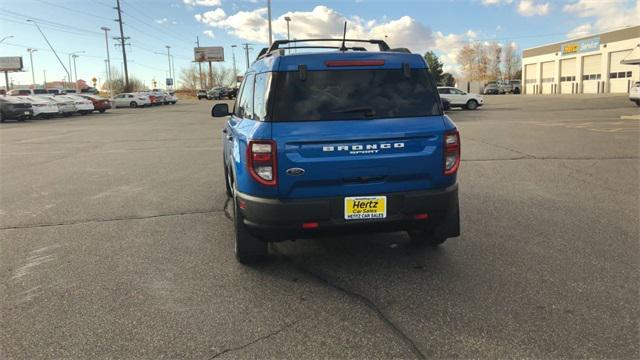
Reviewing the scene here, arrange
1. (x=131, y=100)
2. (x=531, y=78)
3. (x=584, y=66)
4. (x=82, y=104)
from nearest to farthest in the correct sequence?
(x=82, y=104), (x=131, y=100), (x=584, y=66), (x=531, y=78)

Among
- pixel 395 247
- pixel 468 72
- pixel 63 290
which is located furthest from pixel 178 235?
pixel 468 72

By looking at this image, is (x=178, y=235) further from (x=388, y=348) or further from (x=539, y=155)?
(x=539, y=155)

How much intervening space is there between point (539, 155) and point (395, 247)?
715 centimetres

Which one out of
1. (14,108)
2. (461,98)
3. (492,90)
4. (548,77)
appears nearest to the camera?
(14,108)

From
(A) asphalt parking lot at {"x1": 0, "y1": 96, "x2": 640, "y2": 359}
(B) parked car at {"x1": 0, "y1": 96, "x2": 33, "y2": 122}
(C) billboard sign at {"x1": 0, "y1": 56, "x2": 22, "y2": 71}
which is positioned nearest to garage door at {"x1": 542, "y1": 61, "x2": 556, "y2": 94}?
(B) parked car at {"x1": 0, "y1": 96, "x2": 33, "y2": 122}

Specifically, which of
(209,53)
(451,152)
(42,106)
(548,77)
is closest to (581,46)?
(548,77)

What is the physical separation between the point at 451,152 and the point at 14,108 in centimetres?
3147

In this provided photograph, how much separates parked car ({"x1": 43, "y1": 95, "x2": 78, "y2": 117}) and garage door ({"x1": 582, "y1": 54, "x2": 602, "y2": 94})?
5078 centimetres

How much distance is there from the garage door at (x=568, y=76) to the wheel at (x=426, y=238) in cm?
6141

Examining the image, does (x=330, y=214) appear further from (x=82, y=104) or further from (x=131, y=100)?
(x=131, y=100)

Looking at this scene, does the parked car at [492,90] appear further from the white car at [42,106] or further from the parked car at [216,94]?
the white car at [42,106]

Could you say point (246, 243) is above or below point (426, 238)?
above

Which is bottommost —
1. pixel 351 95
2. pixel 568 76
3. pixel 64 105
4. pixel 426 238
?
pixel 426 238

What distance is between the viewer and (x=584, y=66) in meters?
57.2
